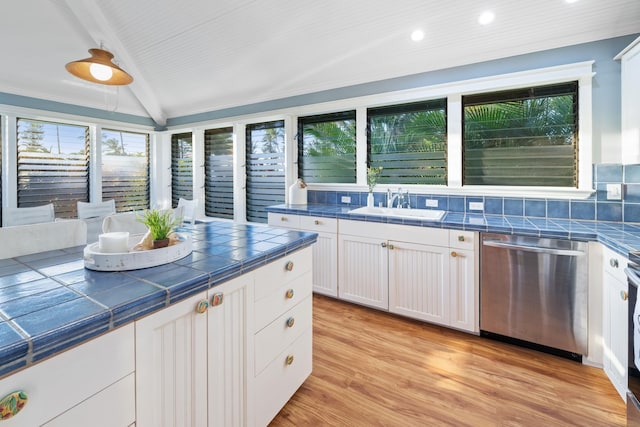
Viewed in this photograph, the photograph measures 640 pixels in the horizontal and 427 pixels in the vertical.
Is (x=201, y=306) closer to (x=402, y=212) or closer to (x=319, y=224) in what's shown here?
(x=319, y=224)

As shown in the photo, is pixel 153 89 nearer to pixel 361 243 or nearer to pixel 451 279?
pixel 361 243

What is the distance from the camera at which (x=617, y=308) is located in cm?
166

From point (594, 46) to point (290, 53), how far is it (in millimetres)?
2548

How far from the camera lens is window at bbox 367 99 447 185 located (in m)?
2.94

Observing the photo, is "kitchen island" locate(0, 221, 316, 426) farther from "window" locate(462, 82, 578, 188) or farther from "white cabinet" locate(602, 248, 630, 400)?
"window" locate(462, 82, 578, 188)

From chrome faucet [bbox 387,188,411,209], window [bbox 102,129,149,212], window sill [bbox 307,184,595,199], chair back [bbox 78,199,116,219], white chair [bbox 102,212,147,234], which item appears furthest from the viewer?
window [bbox 102,129,149,212]

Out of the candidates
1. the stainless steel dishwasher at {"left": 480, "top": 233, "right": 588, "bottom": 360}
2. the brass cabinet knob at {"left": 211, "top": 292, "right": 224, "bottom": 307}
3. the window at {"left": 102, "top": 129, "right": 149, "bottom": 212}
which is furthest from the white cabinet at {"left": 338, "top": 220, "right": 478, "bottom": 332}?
the window at {"left": 102, "top": 129, "right": 149, "bottom": 212}

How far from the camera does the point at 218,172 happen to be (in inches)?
175

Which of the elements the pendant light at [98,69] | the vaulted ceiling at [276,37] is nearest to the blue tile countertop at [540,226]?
the vaulted ceiling at [276,37]

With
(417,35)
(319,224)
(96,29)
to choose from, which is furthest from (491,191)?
(96,29)

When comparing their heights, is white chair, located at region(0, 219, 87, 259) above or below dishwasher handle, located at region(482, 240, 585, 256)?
above

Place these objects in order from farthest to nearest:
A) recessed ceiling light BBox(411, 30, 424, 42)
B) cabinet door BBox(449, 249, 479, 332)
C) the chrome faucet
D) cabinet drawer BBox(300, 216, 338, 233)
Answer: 1. the chrome faucet
2. cabinet drawer BBox(300, 216, 338, 233)
3. recessed ceiling light BBox(411, 30, 424, 42)
4. cabinet door BBox(449, 249, 479, 332)

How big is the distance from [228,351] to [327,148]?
111 inches

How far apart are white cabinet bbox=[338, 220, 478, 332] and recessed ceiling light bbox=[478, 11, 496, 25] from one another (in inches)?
64.8
